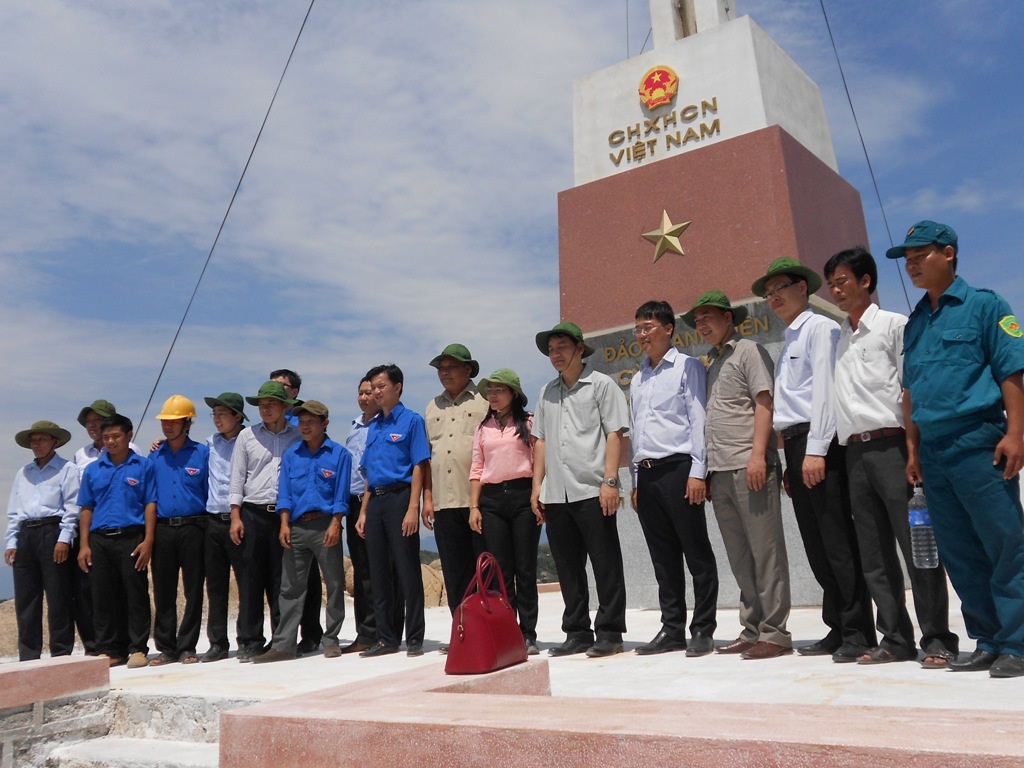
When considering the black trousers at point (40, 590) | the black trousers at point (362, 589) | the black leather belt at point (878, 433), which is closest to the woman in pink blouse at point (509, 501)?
the black trousers at point (362, 589)

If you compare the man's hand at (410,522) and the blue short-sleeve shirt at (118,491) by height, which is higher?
the blue short-sleeve shirt at (118,491)

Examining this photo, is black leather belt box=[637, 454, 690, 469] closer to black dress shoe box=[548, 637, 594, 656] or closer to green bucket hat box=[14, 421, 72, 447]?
black dress shoe box=[548, 637, 594, 656]

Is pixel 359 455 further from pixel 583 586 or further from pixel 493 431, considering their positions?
pixel 583 586

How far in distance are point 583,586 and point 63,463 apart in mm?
3920

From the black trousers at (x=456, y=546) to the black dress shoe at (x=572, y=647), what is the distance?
0.70 metres

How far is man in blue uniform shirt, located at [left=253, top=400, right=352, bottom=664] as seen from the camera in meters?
5.27

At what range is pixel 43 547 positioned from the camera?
6.05 metres

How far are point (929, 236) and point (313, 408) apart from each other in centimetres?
358

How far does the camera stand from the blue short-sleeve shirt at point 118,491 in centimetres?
570

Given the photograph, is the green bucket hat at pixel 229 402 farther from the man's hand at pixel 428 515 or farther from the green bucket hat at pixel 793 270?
the green bucket hat at pixel 793 270

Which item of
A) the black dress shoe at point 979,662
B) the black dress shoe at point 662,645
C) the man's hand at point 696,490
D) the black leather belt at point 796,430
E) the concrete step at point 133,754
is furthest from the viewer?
the black dress shoe at point 662,645

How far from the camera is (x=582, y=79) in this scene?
7977 millimetres

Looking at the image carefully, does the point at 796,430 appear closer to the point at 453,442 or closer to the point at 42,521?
the point at 453,442

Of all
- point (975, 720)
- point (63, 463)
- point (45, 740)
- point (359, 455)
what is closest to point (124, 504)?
point (63, 463)
